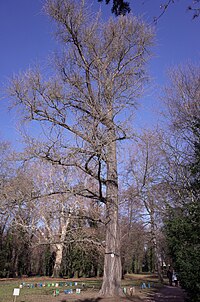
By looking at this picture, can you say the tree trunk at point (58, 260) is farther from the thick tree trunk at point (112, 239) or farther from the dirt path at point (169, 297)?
the thick tree trunk at point (112, 239)

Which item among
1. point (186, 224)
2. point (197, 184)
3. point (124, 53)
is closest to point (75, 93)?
point (124, 53)

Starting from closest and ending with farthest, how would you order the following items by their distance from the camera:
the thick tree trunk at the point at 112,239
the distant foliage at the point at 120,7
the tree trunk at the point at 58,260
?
the distant foliage at the point at 120,7, the thick tree trunk at the point at 112,239, the tree trunk at the point at 58,260

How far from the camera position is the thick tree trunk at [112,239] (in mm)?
9430

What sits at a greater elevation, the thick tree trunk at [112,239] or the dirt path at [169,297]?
the thick tree trunk at [112,239]

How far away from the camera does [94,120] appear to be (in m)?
9.34

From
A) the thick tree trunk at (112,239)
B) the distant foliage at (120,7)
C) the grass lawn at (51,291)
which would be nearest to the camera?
the distant foliage at (120,7)

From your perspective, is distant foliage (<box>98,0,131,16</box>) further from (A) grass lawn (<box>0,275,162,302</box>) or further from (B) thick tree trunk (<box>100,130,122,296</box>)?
(A) grass lawn (<box>0,275,162,302</box>)

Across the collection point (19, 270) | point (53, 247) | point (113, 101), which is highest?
point (113, 101)

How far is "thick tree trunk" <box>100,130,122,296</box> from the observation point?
943 cm

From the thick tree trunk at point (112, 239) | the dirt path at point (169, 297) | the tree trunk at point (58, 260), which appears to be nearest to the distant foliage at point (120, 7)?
the thick tree trunk at point (112, 239)

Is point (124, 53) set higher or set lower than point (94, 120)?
higher

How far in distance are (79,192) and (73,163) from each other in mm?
1039

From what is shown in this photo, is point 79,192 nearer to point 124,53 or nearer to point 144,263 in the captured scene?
point 124,53

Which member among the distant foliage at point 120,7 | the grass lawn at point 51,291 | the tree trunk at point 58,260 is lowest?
the grass lawn at point 51,291
